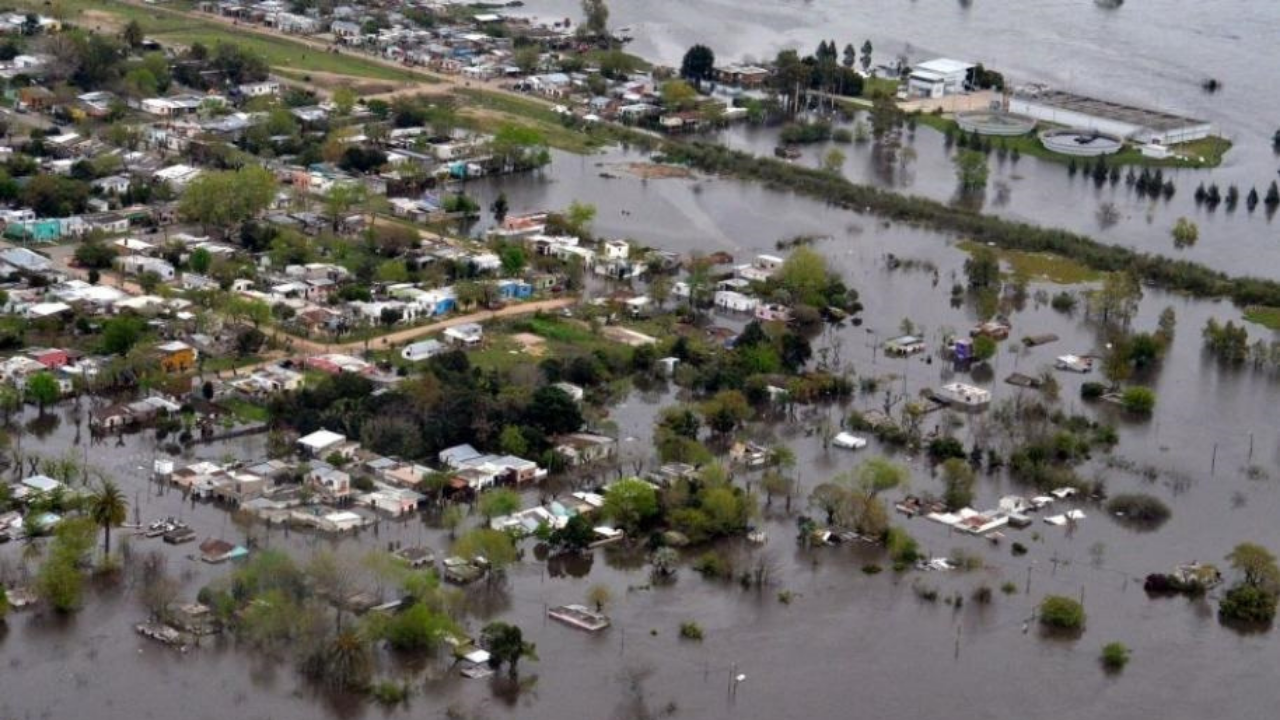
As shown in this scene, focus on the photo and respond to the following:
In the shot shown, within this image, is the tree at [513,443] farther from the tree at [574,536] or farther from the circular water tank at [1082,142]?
the circular water tank at [1082,142]

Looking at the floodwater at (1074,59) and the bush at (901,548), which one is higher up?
the floodwater at (1074,59)

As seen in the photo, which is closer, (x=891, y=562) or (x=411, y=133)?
(x=891, y=562)

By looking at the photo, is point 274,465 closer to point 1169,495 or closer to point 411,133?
point 1169,495

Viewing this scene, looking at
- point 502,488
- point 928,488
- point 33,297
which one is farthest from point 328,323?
point 928,488

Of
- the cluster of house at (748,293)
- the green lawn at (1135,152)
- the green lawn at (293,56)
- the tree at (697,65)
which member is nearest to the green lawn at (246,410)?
the cluster of house at (748,293)

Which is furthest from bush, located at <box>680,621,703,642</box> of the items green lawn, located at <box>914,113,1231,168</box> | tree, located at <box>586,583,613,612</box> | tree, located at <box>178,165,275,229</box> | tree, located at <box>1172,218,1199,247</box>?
green lawn, located at <box>914,113,1231,168</box>
